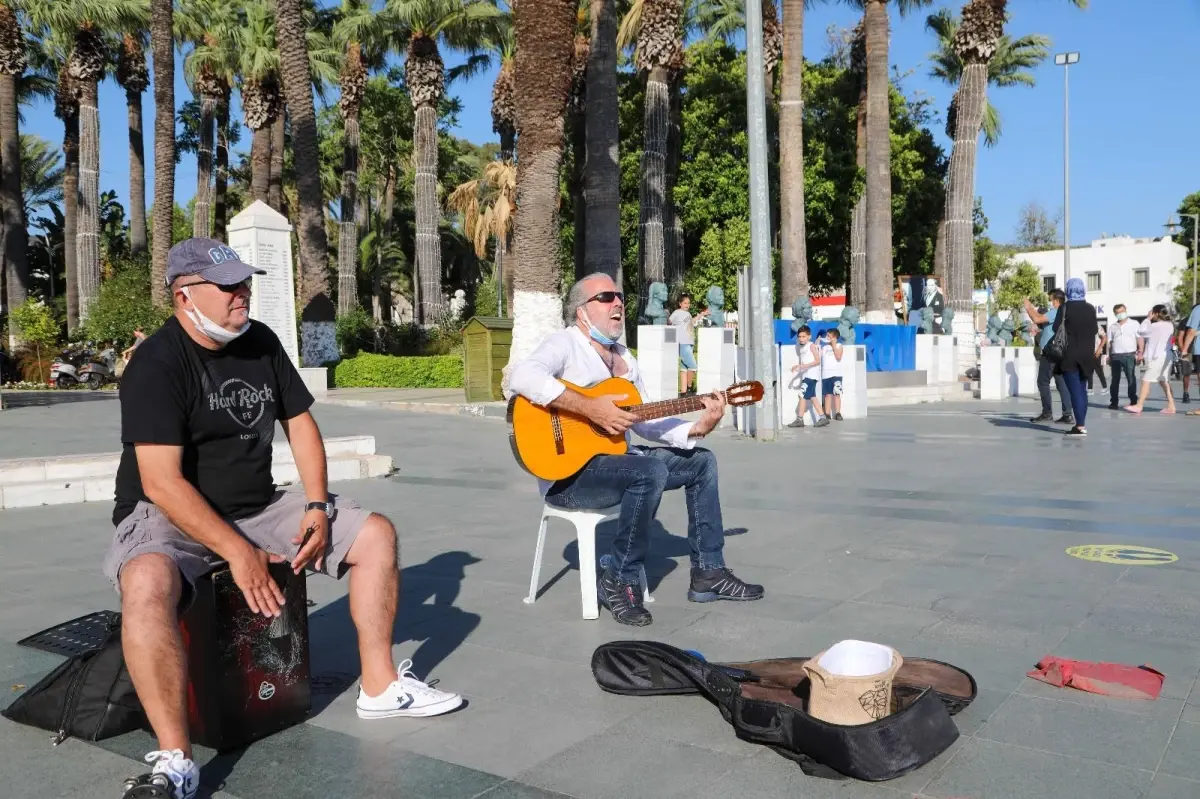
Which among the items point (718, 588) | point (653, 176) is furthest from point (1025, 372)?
point (718, 588)

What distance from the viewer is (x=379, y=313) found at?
165ft

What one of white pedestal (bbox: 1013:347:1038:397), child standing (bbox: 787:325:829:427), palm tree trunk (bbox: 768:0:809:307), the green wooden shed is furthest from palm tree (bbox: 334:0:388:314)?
child standing (bbox: 787:325:829:427)

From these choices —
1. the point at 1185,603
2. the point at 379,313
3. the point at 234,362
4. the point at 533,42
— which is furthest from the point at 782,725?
the point at 379,313

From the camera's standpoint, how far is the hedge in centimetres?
2527

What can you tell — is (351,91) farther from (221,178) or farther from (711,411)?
(711,411)

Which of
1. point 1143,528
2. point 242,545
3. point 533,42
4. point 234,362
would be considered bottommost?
point 1143,528

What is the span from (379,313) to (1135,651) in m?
48.1

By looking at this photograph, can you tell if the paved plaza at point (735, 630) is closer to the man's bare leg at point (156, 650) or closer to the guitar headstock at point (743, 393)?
the man's bare leg at point (156, 650)

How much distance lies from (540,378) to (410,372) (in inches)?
836

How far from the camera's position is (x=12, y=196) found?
109 feet

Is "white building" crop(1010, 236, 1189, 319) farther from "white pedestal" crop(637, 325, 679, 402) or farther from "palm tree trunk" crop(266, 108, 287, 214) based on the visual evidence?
"white pedestal" crop(637, 325, 679, 402)

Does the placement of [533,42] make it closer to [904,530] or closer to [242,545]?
[904,530]

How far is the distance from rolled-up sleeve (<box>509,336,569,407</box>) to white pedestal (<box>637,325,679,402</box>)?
37.6 feet

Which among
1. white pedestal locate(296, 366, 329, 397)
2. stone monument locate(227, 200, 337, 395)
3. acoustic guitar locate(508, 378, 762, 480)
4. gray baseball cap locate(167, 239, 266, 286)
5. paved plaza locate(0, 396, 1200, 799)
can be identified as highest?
stone monument locate(227, 200, 337, 395)
